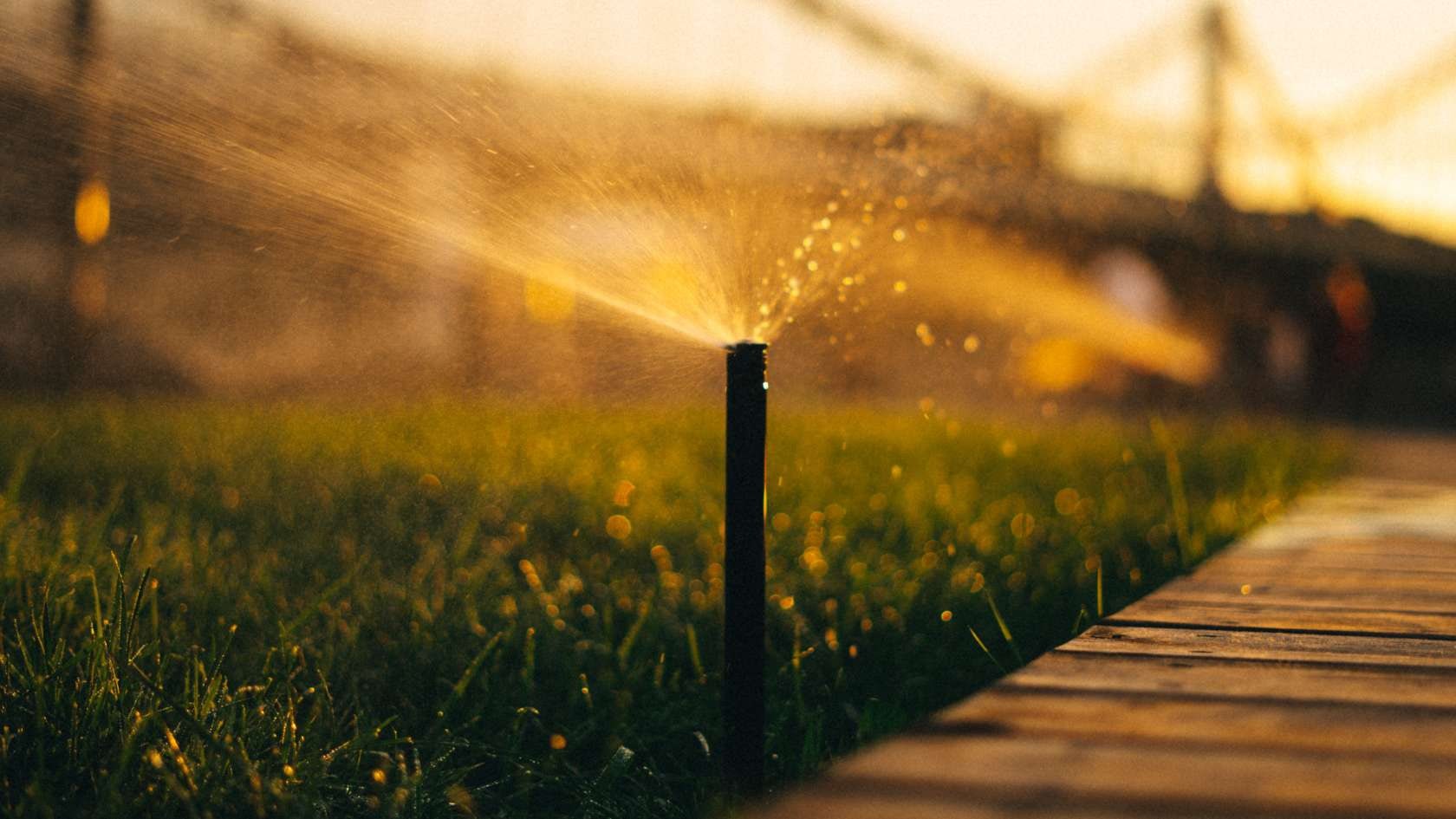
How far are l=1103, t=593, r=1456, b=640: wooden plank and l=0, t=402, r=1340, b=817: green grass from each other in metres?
0.13

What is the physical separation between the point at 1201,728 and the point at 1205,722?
0.08 ft

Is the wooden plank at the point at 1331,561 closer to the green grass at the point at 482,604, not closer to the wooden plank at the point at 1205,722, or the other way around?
the green grass at the point at 482,604

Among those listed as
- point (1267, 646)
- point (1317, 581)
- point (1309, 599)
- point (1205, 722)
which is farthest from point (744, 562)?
point (1317, 581)

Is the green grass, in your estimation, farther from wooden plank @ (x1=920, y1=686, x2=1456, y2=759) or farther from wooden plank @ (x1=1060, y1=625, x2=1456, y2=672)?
wooden plank @ (x1=920, y1=686, x2=1456, y2=759)

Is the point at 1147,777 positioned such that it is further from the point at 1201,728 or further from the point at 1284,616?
the point at 1284,616

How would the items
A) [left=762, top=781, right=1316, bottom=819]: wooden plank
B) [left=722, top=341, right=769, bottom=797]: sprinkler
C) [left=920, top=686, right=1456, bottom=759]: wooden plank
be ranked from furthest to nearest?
[left=722, top=341, right=769, bottom=797]: sprinkler → [left=920, top=686, right=1456, bottom=759]: wooden plank → [left=762, top=781, right=1316, bottom=819]: wooden plank

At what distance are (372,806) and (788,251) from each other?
0.94 m

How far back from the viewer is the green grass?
1525mm

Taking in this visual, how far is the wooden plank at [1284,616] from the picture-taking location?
5.44 feet

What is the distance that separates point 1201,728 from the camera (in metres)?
1.11

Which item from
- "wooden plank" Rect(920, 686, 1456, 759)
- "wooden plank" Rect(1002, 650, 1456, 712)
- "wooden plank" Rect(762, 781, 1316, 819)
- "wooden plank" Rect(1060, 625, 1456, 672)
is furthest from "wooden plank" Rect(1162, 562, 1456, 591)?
"wooden plank" Rect(762, 781, 1316, 819)

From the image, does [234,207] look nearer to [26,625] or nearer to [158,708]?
[26,625]

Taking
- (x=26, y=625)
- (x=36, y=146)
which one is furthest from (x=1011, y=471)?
(x=36, y=146)

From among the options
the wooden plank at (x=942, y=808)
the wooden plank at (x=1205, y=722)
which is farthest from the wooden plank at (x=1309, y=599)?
the wooden plank at (x=942, y=808)
